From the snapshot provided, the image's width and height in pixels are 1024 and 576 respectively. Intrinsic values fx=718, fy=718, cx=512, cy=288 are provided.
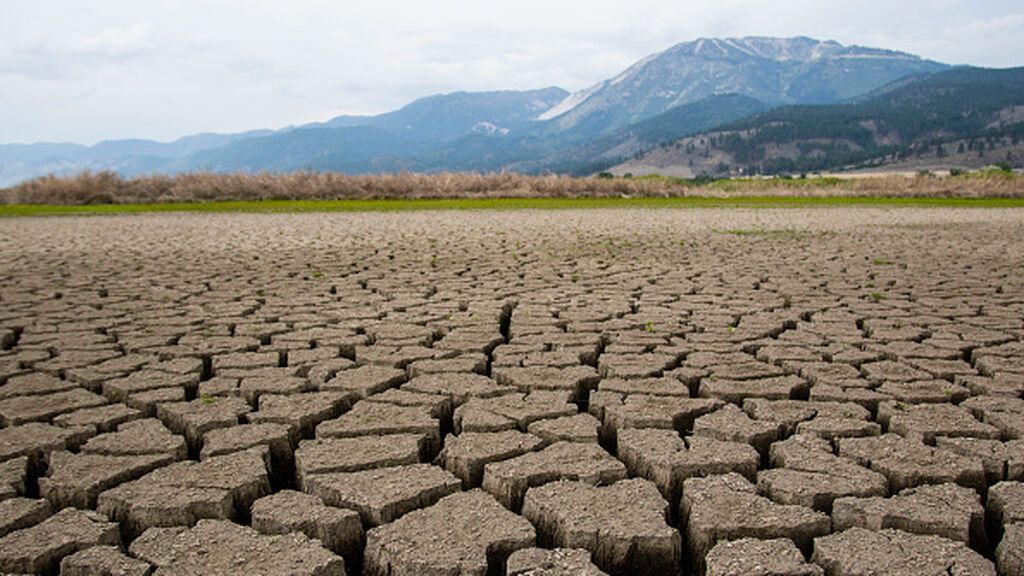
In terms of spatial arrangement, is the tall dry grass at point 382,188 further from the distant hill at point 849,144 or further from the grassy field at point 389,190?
the distant hill at point 849,144

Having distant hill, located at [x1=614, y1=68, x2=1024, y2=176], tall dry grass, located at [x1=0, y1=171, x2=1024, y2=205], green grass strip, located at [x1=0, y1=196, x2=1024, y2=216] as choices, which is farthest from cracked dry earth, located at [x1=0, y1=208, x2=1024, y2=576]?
distant hill, located at [x1=614, y1=68, x2=1024, y2=176]

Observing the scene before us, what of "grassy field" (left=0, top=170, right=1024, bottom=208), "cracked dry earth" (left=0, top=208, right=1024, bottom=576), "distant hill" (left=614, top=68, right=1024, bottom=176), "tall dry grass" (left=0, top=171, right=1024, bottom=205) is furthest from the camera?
"distant hill" (left=614, top=68, right=1024, bottom=176)

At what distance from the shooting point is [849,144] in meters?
178

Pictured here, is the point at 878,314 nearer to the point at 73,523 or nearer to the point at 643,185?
the point at 73,523

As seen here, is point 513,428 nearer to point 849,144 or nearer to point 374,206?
point 374,206

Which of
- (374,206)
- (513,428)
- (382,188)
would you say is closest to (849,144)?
(382,188)

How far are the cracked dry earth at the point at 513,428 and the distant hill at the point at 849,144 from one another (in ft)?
467

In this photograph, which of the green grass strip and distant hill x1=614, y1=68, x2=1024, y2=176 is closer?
the green grass strip

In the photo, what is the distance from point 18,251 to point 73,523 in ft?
34.6

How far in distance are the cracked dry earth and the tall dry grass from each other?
2109 cm

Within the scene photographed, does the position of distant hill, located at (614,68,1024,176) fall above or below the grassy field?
above

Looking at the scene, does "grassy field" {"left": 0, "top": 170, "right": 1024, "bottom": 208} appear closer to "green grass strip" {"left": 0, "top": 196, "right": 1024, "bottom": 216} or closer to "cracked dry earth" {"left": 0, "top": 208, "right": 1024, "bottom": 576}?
"green grass strip" {"left": 0, "top": 196, "right": 1024, "bottom": 216}

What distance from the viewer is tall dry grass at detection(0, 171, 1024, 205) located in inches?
1041

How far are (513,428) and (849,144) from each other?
197 meters
